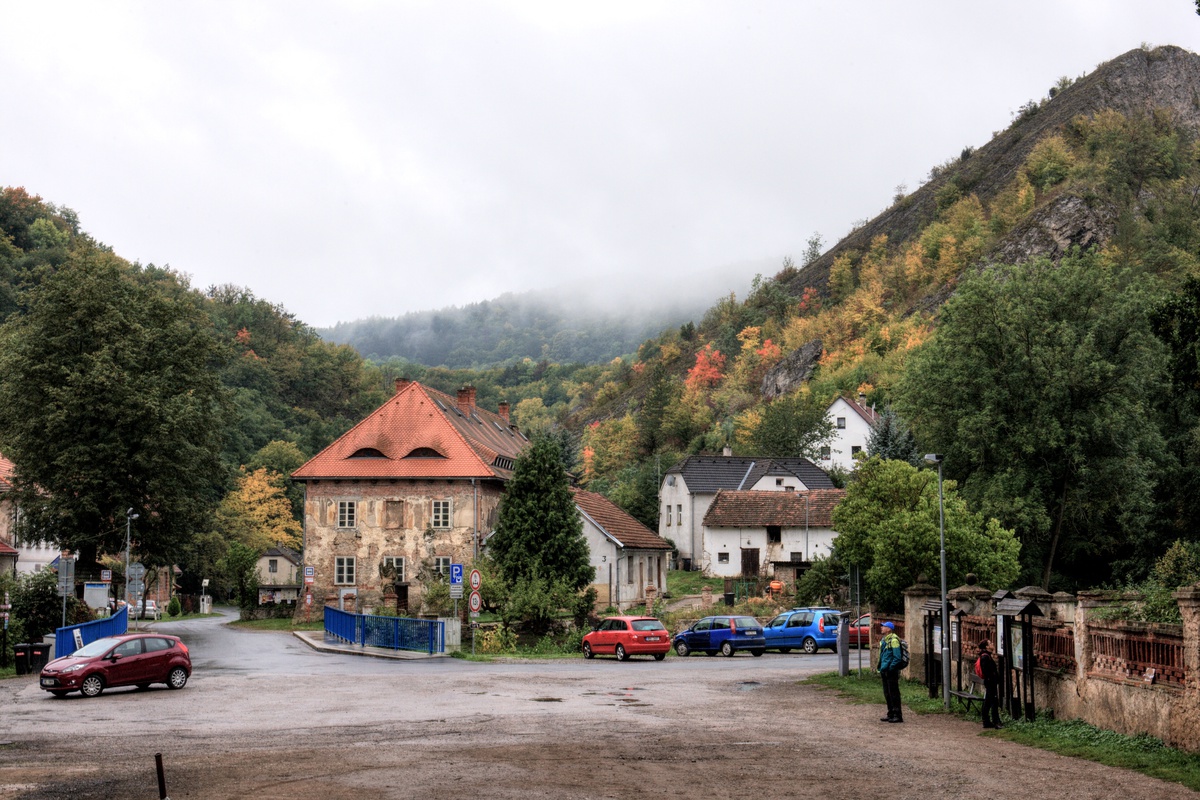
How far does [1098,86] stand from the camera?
148m

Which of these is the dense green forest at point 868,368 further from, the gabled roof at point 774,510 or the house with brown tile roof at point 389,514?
the gabled roof at point 774,510

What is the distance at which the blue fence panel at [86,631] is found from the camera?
3012 centimetres

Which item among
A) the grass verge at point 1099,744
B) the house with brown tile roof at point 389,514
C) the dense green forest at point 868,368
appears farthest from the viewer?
the house with brown tile roof at point 389,514

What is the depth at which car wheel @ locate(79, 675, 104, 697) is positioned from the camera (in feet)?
77.7

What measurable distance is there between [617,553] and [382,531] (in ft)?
37.6

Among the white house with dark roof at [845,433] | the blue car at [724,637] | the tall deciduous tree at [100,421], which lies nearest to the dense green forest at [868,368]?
the tall deciduous tree at [100,421]

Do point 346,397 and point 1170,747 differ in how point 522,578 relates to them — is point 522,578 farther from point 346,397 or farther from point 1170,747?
point 346,397

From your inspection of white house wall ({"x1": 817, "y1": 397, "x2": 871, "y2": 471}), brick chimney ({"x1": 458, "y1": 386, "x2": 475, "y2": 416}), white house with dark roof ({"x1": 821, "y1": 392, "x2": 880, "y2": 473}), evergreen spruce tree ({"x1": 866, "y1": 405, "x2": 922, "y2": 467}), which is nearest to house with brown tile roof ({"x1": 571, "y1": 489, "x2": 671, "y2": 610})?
brick chimney ({"x1": 458, "y1": 386, "x2": 475, "y2": 416})

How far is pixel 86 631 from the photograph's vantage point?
103 ft

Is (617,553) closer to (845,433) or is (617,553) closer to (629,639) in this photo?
(629,639)

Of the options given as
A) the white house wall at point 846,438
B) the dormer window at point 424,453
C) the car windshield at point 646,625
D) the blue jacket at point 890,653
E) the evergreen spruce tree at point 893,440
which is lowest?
the car windshield at point 646,625

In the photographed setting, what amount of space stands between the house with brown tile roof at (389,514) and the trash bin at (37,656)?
22.4 metres

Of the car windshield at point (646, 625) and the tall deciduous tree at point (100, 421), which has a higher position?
the tall deciduous tree at point (100, 421)

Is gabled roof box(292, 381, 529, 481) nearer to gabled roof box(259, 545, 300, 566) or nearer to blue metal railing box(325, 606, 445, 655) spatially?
blue metal railing box(325, 606, 445, 655)
